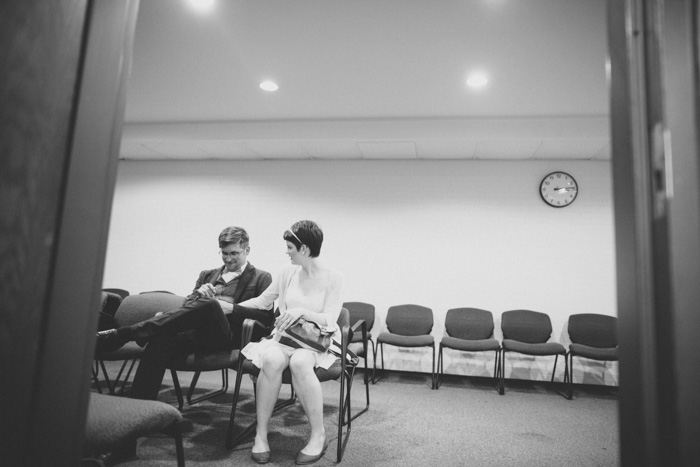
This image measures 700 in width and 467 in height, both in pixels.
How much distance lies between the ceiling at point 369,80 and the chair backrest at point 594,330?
1923mm

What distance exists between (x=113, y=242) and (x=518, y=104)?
221 inches

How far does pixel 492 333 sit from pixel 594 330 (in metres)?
1.07

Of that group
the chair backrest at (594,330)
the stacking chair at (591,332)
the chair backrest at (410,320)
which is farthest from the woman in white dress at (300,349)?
the chair backrest at (594,330)

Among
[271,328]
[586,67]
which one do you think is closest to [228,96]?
[271,328]

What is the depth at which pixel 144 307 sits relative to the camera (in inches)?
114

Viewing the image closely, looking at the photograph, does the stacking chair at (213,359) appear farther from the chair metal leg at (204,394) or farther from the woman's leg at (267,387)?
the chair metal leg at (204,394)

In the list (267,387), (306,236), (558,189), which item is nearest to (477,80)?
(558,189)

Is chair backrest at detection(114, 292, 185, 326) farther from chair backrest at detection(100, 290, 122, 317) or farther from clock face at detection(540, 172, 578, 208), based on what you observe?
clock face at detection(540, 172, 578, 208)

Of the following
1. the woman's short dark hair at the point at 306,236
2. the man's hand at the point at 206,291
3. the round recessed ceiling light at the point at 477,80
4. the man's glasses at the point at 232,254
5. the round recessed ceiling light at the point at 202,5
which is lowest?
the man's hand at the point at 206,291

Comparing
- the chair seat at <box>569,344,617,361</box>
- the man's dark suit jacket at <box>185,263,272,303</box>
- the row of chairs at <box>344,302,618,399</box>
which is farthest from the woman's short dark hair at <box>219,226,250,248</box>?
the chair seat at <box>569,344,617,361</box>

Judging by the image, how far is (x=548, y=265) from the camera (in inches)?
196

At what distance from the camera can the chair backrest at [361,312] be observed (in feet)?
16.0

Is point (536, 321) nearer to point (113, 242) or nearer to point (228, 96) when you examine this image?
point (228, 96)

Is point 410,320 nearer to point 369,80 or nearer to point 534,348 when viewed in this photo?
point 534,348
